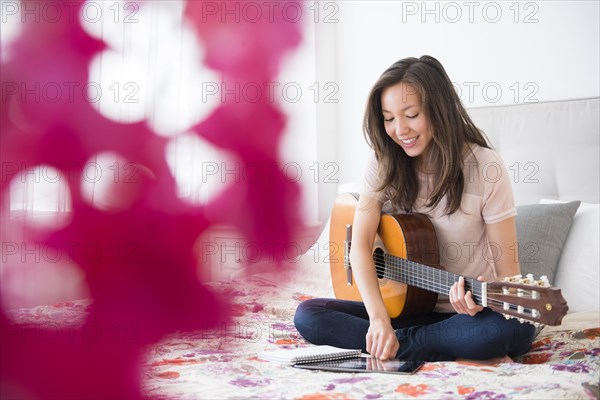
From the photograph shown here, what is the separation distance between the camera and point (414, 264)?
4.56 feet

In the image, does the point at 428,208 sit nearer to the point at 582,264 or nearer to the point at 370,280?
the point at 370,280

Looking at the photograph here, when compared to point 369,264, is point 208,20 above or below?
above

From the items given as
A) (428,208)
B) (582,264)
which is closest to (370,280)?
(428,208)

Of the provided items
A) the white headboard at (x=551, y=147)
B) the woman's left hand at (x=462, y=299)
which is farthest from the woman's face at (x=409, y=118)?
the white headboard at (x=551, y=147)

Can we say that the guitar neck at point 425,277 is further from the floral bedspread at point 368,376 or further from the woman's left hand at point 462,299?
the floral bedspread at point 368,376

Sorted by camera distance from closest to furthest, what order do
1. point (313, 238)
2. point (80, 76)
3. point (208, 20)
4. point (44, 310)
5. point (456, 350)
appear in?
point (80, 76), point (208, 20), point (44, 310), point (456, 350), point (313, 238)

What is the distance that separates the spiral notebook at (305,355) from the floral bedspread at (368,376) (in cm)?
2

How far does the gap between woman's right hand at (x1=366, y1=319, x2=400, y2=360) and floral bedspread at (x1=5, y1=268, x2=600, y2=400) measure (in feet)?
0.46

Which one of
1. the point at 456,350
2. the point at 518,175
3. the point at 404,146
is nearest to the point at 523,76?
the point at 518,175

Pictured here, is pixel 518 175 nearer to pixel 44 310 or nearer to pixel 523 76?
pixel 523 76

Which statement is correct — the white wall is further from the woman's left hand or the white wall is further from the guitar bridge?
the woman's left hand

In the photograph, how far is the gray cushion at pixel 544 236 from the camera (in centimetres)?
168

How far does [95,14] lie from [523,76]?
1.81 meters

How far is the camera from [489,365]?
3.94 feet
